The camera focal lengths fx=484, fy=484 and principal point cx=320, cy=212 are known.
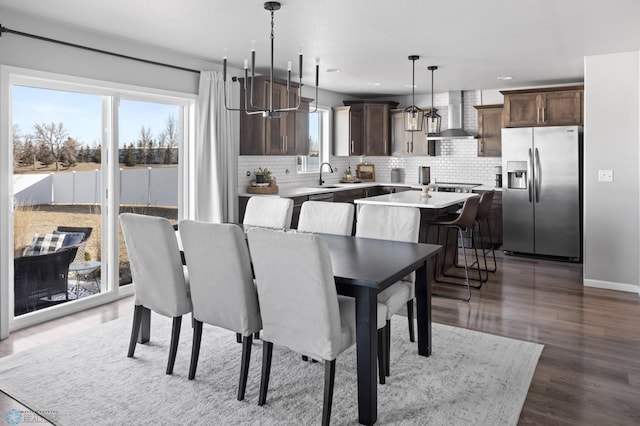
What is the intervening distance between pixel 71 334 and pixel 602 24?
4.93 m

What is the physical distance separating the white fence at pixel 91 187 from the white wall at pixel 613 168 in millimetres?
4502

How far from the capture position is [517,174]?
666cm

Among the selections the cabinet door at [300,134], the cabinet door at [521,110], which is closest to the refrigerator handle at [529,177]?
the cabinet door at [521,110]

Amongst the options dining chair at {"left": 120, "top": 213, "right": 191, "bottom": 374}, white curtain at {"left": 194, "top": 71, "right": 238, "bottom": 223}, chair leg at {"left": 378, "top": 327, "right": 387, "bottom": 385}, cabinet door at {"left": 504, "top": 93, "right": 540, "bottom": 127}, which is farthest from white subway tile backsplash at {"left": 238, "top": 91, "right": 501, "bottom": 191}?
chair leg at {"left": 378, "top": 327, "right": 387, "bottom": 385}

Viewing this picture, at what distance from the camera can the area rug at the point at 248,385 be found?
254 centimetres

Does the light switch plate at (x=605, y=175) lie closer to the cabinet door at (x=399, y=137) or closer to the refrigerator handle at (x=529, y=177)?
the refrigerator handle at (x=529, y=177)

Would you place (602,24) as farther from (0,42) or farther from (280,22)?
(0,42)

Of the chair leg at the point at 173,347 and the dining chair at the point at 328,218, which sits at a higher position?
the dining chair at the point at 328,218

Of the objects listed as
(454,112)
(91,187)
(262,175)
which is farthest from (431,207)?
(454,112)

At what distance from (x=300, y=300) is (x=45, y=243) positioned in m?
2.83

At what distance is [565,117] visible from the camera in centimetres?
643

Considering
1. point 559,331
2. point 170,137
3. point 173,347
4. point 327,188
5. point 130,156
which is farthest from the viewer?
point 327,188

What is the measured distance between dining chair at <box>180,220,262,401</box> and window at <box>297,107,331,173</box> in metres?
5.05

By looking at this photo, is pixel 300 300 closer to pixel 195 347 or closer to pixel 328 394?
pixel 328 394
